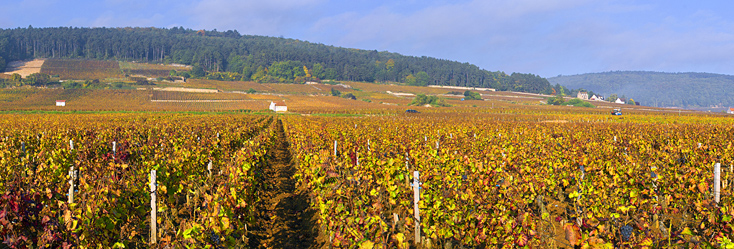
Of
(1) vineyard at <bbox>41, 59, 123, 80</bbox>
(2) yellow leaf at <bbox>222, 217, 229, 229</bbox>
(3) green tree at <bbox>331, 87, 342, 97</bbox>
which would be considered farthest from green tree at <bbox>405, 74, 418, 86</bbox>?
(2) yellow leaf at <bbox>222, 217, 229, 229</bbox>

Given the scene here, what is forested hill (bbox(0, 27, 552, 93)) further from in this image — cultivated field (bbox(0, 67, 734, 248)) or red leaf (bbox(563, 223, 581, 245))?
red leaf (bbox(563, 223, 581, 245))

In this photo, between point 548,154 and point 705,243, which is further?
point 548,154

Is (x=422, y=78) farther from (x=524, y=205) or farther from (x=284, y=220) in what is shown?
(x=524, y=205)

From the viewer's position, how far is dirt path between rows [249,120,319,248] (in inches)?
288

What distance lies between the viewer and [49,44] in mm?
182250

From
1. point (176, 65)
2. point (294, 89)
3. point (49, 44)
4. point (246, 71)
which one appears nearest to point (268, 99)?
point (294, 89)

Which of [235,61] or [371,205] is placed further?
[235,61]

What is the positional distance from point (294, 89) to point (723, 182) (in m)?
128

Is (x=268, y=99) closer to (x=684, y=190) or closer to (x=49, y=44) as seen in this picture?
(x=684, y=190)

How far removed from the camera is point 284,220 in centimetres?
855

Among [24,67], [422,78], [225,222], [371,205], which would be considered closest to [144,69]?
[24,67]

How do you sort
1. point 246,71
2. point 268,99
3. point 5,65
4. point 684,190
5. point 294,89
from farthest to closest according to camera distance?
point 246,71 → point 5,65 → point 294,89 → point 268,99 → point 684,190

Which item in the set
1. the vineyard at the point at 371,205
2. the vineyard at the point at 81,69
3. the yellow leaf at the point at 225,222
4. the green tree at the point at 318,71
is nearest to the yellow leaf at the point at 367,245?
the vineyard at the point at 371,205

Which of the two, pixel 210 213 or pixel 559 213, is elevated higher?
pixel 210 213
